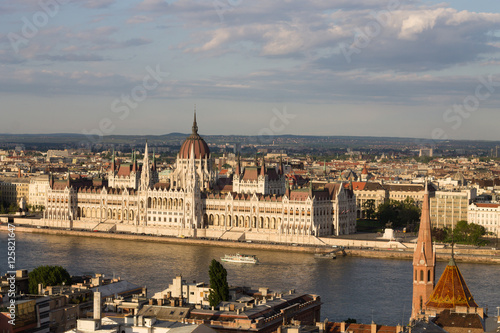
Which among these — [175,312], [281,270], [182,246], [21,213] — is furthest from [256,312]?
[21,213]

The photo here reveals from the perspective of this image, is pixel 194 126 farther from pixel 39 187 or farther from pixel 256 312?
pixel 256 312

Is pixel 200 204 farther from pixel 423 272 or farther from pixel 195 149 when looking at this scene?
pixel 423 272

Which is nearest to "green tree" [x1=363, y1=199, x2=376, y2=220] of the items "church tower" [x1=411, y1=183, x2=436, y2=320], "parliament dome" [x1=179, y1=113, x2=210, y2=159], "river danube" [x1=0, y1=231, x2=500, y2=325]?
"parliament dome" [x1=179, y1=113, x2=210, y2=159]

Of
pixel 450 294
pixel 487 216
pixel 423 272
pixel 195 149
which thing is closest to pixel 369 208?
pixel 487 216

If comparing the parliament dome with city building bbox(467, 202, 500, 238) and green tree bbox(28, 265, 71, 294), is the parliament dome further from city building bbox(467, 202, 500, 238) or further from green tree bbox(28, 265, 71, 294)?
green tree bbox(28, 265, 71, 294)

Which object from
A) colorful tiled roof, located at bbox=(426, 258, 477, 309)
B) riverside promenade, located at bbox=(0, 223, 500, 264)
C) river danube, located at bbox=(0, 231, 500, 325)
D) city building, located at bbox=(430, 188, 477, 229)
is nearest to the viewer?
colorful tiled roof, located at bbox=(426, 258, 477, 309)
